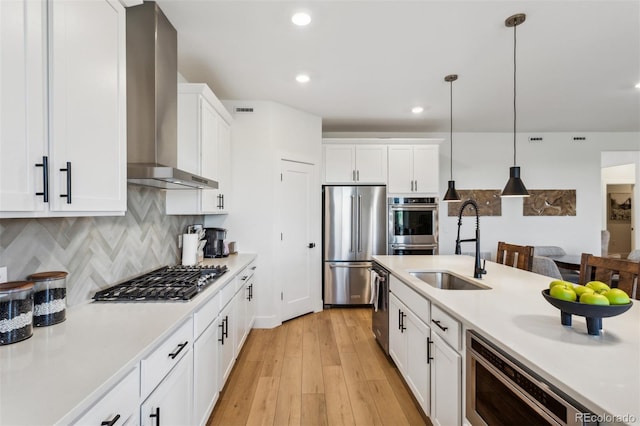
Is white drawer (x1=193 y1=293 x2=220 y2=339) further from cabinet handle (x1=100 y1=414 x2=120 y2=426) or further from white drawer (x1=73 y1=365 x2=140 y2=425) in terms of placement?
cabinet handle (x1=100 y1=414 x2=120 y2=426)

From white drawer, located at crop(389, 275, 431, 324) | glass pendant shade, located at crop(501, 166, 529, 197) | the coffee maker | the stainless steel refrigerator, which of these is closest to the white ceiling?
glass pendant shade, located at crop(501, 166, 529, 197)

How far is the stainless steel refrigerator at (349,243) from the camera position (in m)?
4.44

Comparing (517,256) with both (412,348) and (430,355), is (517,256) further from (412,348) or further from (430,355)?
(430,355)

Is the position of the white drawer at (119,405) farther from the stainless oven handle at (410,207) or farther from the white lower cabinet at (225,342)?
the stainless oven handle at (410,207)

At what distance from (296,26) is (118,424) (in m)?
2.47

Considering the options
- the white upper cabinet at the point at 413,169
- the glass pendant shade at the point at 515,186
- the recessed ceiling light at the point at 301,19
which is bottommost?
the glass pendant shade at the point at 515,186

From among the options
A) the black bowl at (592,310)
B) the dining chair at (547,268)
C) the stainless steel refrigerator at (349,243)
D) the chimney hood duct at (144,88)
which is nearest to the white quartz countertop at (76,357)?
the chimney hood duct at (144,88)

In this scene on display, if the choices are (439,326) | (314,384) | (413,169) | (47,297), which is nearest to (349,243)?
(413,169)

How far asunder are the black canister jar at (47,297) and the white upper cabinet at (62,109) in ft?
1.11

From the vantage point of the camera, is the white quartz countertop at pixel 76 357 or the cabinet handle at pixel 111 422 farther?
the cabinet handle at pixel 111 422

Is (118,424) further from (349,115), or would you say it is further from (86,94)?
(349,115)

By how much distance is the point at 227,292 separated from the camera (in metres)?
2.37

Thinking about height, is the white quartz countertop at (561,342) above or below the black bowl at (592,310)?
below

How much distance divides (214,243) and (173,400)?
2.07 metres
